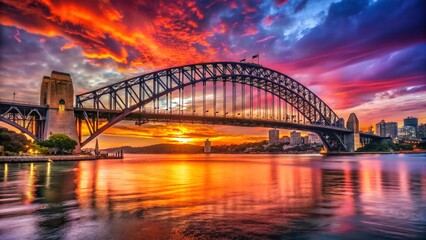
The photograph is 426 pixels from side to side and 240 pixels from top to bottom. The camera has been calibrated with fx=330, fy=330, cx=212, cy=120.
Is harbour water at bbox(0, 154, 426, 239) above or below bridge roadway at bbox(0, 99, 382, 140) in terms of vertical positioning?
below

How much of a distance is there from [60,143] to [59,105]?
26.8ft

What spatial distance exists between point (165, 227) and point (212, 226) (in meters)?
1.31

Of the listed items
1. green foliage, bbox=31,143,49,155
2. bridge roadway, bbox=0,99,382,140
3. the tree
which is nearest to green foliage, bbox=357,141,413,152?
bridge roadway, bbox=0,99,382,140

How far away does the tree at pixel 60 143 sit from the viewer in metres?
51.2

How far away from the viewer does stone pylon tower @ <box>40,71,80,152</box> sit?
55969 mm

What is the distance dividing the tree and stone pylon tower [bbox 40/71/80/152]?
8.80 feet

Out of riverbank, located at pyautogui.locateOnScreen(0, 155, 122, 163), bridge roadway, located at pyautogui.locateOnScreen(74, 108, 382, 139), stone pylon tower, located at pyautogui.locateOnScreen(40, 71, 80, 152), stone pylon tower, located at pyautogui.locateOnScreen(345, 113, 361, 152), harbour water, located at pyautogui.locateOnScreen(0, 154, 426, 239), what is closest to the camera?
harbour water, located at pyautogui.locateOnScreen(0, 154, 426, 239)

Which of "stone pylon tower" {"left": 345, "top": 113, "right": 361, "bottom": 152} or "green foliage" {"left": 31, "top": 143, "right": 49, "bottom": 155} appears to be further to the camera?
"stone pylon tower" {"left": 345, "top": 113, "right": 361, "bottom": 152}

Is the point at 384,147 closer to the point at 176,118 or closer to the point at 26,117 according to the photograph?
the point at 176,118

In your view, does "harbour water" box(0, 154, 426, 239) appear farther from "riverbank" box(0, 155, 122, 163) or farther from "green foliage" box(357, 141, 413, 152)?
"green foliage" box(357, 141, 413, 152)

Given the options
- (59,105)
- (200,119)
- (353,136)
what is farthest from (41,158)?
(353,136)

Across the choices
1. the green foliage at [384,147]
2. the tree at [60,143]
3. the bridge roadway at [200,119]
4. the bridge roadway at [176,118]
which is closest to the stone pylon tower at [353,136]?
the green foliage at [384,147]

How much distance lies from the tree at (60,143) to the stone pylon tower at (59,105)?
2683mm

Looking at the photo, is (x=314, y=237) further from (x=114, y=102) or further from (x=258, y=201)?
(x=114, y=102)
